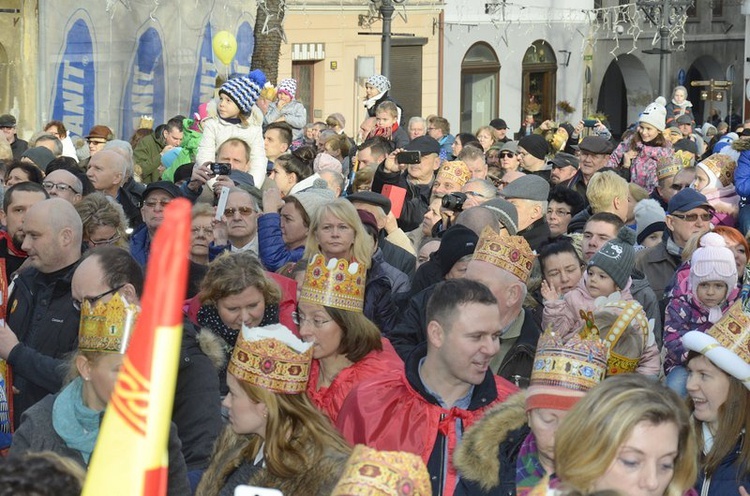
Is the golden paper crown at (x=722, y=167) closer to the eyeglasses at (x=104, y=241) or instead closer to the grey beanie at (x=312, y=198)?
the grey beanie at (x=312, y=198)

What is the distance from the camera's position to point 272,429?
453 cm

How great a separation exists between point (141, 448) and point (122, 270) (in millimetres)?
3675

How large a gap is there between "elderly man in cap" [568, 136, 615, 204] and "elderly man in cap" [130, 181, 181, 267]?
4584 mm

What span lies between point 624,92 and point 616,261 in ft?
131

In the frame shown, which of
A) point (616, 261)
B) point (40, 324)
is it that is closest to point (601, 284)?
point (616, 261)

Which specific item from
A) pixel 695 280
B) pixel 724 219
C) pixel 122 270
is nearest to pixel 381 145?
pixel 724 219

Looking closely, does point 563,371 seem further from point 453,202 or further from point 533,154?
point 533,154

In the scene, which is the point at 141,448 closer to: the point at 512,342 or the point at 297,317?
the point at 512,342

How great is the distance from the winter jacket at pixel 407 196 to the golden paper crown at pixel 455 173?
2.45ft

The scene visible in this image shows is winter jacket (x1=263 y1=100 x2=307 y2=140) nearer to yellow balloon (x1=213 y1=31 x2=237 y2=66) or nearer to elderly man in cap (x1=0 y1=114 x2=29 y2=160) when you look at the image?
yellow balloon (x1=213 y1=31 x2=237 y2=66)

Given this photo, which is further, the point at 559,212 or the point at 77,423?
the point at 559,212

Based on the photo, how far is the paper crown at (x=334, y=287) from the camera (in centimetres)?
617

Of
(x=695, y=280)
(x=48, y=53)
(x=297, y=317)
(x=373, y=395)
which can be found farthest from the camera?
(x=48, y=53)

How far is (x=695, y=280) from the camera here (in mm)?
7586
